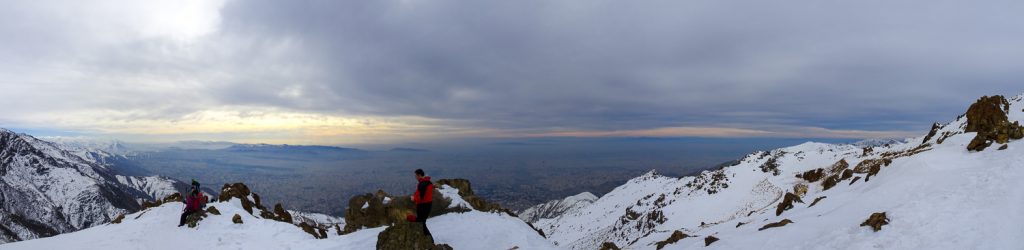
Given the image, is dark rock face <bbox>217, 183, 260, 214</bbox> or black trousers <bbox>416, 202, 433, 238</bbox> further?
dark rock face <bbox>217, 183, 260, 214</bbox>

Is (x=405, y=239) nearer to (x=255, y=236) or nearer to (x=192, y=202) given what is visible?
(x=255, y=236)

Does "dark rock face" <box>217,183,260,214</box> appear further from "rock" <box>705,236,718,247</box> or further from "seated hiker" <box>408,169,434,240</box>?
"rock" <box>705,236,718,247</box>

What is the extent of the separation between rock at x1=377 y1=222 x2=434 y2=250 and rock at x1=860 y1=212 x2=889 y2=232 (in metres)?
18.3

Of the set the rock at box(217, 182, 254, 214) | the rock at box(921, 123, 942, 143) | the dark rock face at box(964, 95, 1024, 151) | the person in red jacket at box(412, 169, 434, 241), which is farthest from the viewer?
the rock at box(921, 123, 942, 143)

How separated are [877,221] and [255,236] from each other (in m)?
32.0

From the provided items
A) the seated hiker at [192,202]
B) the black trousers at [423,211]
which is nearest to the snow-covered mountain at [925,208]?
the black trousers at [423,211]

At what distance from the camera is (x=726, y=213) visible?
223ft

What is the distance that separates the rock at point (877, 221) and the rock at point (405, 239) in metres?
18.3

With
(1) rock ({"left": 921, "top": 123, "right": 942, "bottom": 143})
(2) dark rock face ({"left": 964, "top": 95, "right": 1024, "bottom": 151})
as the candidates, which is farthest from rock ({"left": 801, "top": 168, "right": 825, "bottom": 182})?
(2) dark rock face ({"left": 964, "top": 95, "right": 1024, "bottom": 151})

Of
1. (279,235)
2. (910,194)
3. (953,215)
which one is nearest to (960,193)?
(910,194)

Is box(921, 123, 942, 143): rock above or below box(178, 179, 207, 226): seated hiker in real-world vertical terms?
above

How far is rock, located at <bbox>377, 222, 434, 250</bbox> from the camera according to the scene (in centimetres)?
1986

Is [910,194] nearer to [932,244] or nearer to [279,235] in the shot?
[932,244]

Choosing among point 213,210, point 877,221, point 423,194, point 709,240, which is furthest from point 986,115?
point 213,210
